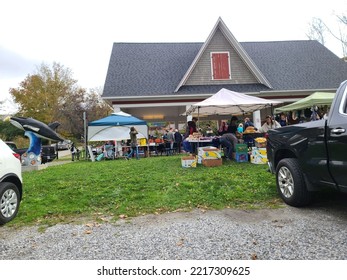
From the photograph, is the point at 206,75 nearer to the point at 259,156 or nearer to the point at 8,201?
the point at 259,156

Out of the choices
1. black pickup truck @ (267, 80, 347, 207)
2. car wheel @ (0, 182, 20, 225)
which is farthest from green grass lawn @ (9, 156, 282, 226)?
black pickup truck @ (267, 80, 347, 207)

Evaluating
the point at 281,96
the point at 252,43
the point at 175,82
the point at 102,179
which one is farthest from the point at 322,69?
the point at 102,179

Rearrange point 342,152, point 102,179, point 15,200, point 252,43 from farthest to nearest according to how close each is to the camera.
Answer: point 252,43, point 102,179, point 15,200, point 342,152

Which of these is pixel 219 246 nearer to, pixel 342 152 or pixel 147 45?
pixel 342 152

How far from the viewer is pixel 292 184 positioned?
418 cm

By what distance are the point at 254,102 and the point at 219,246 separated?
7.19 meters

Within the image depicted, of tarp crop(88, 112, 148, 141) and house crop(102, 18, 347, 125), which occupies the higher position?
house crop(102, 18, 347, 125)

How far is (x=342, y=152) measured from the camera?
3.24 metres

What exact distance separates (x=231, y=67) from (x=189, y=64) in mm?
2995

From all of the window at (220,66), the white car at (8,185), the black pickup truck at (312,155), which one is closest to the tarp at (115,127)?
the window at (220,66)

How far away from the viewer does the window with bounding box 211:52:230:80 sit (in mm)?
16828

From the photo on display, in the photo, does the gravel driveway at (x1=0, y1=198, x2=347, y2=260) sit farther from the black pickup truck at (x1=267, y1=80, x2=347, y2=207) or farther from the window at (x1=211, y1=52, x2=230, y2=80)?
the window at (x1=211, y1=52, x2=230, y2=80)

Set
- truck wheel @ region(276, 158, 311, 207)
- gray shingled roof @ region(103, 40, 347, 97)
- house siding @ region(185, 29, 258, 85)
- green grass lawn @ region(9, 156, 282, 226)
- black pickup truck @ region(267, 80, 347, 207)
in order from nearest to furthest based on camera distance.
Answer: black pickup truck @ region(267, 80, 347, 207)
truck wheel @ region(276, 158, 311, 207)
green grass lawn @ region(9, 156, 282, 226)
gray shingled roof @ region(103, 40, 347, 97)
house siding @ region(185, 29, 258, 85)

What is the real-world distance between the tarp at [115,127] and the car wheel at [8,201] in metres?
9.17
